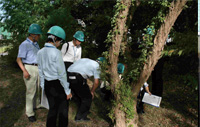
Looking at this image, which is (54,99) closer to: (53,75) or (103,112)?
(53,75)

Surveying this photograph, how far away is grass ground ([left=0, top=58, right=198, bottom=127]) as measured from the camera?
131 inches

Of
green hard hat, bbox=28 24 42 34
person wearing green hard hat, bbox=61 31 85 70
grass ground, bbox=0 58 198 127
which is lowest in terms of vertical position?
grass ground, bbox=0 58 198 127

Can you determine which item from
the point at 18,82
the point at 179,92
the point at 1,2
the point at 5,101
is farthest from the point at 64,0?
the point at 179,92

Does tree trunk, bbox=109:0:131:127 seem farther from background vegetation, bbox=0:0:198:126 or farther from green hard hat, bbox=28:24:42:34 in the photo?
green hard hat, bbox=28:24:42:34

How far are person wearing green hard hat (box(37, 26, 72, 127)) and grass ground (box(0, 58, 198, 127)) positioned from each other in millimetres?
868

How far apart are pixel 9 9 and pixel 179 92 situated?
8.30 metres

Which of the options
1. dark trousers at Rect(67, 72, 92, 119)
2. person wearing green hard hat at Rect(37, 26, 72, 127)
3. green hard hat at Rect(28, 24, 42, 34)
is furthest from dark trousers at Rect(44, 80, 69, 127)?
green hard hat at Rect(28, 24, 42, 34)

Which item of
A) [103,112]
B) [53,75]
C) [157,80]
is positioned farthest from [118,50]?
[157,80]

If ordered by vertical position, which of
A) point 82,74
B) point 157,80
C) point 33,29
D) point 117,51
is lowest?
point 157,80

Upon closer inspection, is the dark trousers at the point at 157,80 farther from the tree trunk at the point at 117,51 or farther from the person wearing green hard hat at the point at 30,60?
the person wearing green hard hat at the point at 30,60

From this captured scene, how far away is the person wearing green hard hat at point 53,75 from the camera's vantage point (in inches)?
91.5

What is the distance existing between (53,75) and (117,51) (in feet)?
3.68

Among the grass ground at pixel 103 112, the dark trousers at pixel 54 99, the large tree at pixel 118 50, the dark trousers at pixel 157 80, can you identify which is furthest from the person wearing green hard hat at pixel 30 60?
the dark trousers at pixel 157 80

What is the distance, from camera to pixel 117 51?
2.80 meters
